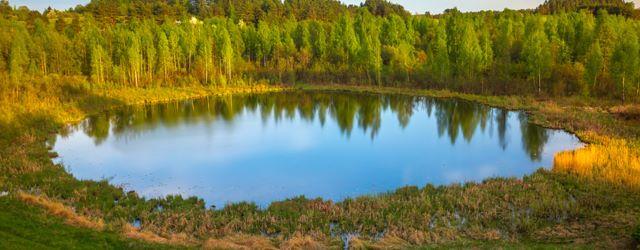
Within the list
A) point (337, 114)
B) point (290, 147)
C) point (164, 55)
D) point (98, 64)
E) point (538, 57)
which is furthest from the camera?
point (164, 55)

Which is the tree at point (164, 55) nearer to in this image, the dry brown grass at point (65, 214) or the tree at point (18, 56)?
the tree at point (18, 56)

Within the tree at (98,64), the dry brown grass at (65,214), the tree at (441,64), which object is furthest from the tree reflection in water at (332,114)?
the dry brown grass at (65,214)

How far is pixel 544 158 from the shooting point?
25812mm

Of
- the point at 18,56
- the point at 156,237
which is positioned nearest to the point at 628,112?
the point at 156,237

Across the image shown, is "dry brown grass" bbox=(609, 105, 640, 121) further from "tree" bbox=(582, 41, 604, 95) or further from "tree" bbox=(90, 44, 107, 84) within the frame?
"tree" bbox=(90, 44, 107, 84)

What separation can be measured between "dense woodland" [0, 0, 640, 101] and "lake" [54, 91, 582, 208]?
895 centimetres

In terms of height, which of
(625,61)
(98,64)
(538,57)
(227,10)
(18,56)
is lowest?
(625,61)

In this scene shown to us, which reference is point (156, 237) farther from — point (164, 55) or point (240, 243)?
point (164, 55)

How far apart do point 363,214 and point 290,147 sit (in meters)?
13.7

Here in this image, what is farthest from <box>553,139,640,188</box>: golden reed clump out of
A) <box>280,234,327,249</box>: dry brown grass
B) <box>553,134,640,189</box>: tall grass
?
<box>280,234,327,249</box>: dry brown grass

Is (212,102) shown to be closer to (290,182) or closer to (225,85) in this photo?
(225,85)

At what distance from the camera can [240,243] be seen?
14102mm

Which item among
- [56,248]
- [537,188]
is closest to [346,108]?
[537,188]

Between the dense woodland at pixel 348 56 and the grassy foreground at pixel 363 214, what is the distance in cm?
2611
